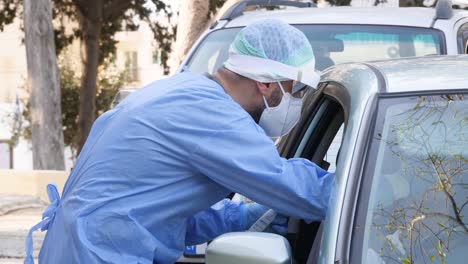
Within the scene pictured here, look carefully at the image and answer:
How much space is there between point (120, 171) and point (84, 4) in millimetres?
23566

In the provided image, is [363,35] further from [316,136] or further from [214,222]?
[214,222]

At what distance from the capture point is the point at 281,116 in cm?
346

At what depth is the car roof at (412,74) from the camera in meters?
3.04

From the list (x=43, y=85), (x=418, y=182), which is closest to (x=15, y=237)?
(x=43, y=85)

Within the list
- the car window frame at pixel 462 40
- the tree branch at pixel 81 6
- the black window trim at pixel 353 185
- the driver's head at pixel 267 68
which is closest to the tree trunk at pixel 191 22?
the car window frame at pixel 462 40

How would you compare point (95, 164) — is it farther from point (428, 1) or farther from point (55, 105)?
point (428, 1)

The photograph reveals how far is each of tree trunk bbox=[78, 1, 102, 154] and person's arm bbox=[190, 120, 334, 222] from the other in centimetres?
2284

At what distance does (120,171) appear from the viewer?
121 inches

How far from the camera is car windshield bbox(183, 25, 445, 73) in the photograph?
7070 millimetres

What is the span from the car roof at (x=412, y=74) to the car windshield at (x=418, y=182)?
0.12ft

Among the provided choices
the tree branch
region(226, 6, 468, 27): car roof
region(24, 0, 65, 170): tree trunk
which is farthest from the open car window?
the tree branch

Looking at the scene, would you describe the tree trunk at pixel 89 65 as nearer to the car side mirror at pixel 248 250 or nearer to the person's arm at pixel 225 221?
the person's arm at pixel 225 221

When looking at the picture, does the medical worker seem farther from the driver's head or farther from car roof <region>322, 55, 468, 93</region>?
car roof <region>322, 55, 468, 93</region>

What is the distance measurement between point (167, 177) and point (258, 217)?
683 mm
